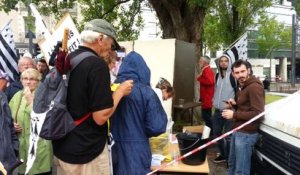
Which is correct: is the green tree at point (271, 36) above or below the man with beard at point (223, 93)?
above

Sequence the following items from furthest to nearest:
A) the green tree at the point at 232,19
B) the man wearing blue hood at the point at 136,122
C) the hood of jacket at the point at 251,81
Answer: the green tree at the point at 232,19 → the hood of jacket at the point at 251,81 → the man wearing blue hood at the point at 136,122

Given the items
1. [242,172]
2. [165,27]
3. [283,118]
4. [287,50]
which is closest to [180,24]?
[165,27]

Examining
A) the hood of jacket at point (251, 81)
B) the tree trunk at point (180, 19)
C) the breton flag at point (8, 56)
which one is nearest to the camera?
the hood of jacket at point (251, 81)

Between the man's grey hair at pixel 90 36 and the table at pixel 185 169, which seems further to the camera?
the table at pixel 185 169

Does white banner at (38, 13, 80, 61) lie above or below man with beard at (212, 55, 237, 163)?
above

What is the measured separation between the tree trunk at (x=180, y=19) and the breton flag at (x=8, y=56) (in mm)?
4990

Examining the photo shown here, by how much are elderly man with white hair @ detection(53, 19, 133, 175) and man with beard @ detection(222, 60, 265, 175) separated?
177cm

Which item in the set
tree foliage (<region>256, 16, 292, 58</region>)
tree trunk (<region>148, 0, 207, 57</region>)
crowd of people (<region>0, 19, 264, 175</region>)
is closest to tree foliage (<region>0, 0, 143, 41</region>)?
tree trunk (<region>148, 0, 207, 57</region>)

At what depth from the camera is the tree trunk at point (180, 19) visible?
34.6 feet

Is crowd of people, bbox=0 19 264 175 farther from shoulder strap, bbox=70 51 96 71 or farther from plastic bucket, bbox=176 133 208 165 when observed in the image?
plastic bucket, bbox=176 133 208 165

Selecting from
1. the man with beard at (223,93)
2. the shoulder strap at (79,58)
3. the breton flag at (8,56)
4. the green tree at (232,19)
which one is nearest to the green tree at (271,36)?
the green tree at (232,19)

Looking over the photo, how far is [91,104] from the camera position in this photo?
113 inches

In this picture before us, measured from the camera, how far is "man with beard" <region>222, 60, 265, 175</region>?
4.27m

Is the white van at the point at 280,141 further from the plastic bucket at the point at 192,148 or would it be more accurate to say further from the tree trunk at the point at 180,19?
the tree trunk at the point at 180,19
